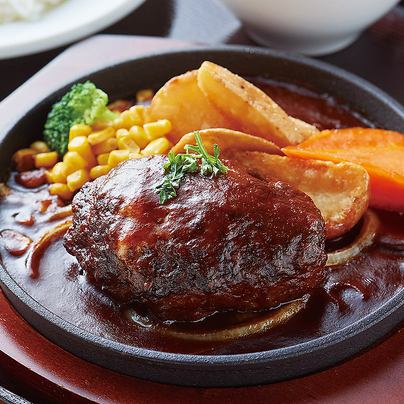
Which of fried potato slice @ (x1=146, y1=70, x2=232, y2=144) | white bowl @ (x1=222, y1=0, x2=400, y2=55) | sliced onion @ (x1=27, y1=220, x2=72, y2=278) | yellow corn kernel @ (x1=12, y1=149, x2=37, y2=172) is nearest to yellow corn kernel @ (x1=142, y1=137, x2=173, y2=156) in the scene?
fried potato slice @ (x1=146, y1=70, x2=232, y2=144)

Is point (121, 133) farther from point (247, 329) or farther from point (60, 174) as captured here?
point (247, 329)

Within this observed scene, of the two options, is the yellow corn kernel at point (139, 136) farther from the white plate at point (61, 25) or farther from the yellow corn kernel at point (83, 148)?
the white plate at point (61, 25)

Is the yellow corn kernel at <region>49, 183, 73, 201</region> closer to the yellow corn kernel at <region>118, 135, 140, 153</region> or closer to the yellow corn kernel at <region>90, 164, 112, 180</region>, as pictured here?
the yellow corn kernel at <region>90, 164, 112, 180</region>

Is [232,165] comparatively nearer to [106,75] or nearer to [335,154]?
[335,154]

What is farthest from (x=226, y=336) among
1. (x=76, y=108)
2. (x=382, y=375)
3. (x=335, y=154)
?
(x=76, y=108)

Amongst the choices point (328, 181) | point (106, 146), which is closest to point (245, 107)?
point (328, 181)
